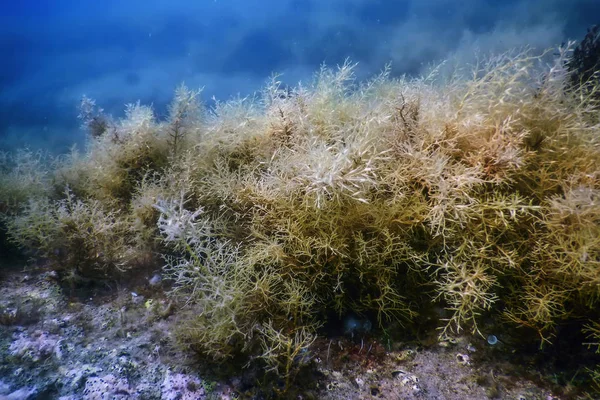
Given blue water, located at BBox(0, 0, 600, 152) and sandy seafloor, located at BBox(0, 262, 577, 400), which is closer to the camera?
sandy seafloor, located at BBox(0, 262, 577, 400)

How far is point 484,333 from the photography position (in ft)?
7.85

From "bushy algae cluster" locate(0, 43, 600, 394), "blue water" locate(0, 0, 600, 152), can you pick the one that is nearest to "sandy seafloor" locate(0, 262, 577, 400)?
"bushy algae cluster" locate(0, 43, 600, 394)

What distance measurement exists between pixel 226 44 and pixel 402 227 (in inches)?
1068

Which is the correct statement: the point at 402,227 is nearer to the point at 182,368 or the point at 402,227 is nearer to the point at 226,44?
the point at 182,368

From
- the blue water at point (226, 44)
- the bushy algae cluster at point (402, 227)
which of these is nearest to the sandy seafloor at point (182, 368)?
the bushy algae cluster at point (402, 227)

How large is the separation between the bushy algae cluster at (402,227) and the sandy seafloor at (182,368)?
188 millimetres

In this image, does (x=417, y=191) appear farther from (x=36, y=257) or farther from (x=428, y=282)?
(x=36, y=257)

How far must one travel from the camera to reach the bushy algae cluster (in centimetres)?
225

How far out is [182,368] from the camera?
7.61 feet

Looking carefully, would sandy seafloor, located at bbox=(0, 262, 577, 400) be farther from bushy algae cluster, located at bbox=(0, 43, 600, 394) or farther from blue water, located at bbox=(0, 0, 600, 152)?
blue water, located at bbox=(0, 0, 600, 152)

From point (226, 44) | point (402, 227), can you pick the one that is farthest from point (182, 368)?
point (226, 44)

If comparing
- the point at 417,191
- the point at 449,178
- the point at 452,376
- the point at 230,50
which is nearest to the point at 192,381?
the point at 452,376

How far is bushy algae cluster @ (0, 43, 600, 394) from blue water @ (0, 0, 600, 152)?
6.60 meters

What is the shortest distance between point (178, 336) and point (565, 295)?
10.1ft
